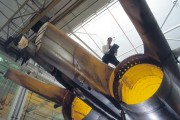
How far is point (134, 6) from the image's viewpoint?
1017mm

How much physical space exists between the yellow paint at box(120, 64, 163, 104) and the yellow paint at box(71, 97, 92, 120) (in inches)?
21.7

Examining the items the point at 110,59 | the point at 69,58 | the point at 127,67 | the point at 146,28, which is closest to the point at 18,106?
the point at 110,59

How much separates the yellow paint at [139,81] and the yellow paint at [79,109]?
1.80ft

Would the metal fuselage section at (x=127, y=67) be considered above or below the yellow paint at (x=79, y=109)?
above

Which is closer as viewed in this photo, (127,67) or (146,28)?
(146,28)

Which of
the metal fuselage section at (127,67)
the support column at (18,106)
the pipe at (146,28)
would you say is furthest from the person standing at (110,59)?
the support column at (18,106)

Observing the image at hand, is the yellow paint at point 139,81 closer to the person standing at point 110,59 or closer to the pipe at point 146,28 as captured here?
the pipe at point 146,28

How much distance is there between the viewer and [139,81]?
1225mm

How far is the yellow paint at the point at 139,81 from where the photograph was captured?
1.17 m

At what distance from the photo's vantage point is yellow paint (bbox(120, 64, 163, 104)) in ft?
3.85

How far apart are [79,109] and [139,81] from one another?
2.20ft

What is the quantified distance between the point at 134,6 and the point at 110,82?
1.44 ft

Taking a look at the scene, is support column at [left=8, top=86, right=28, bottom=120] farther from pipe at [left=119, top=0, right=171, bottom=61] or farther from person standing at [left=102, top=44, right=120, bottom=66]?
pipe at [left=119, top=0, right=171, bottom=61]

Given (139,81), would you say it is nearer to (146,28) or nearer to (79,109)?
(146,28)
